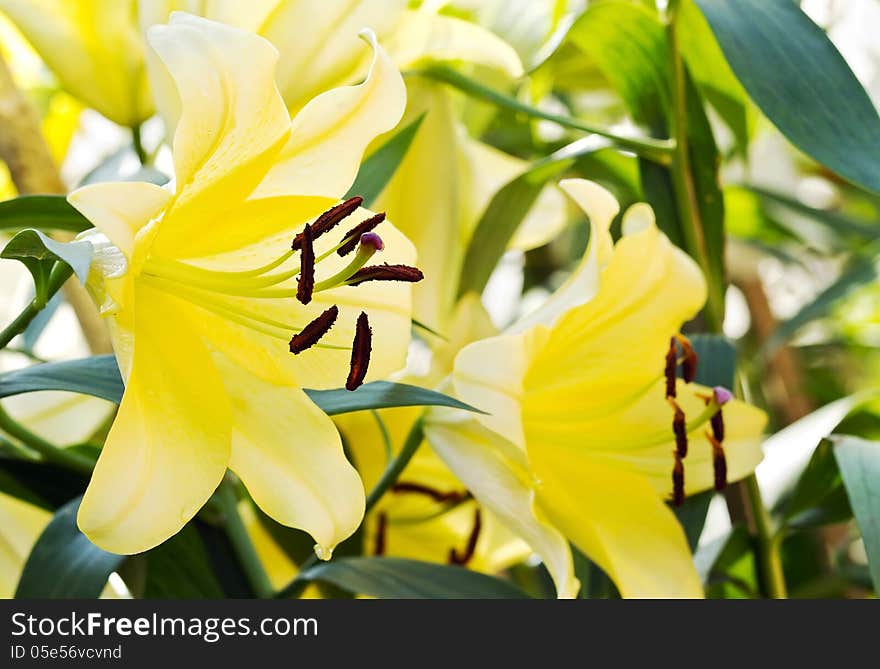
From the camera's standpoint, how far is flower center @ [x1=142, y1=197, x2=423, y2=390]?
0.38 m

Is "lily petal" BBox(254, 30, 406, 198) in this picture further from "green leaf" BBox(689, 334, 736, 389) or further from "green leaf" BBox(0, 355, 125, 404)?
"green leaf" BBox(689, 334, 736, 389)

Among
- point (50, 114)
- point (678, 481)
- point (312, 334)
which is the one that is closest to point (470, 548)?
point (678, 481)

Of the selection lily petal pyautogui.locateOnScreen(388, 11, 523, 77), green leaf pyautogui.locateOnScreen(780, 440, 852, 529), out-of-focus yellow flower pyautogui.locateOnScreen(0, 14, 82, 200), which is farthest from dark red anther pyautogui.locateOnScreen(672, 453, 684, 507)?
out-of-focus yellow flower pyautogui.locateOnScreen(0, 14, 82, 200)

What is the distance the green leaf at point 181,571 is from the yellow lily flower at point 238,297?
0.15 metres

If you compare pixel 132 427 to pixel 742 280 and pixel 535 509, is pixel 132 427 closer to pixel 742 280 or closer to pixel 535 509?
pixel 535 509

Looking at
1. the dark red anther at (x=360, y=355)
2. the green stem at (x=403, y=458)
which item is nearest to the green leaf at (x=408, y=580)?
the green stem at (x=403, y=458)

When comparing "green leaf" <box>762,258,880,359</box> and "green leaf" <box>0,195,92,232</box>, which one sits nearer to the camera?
"green leaf" <box>0,195,92,232</box>

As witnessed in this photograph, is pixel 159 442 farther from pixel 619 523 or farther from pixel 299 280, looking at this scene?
pixel 619 523

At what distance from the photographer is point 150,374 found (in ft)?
1.28

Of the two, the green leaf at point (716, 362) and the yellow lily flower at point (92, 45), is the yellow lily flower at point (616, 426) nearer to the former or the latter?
the green leaf at point (716, 362)

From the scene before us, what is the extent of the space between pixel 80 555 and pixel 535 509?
0.66 ft

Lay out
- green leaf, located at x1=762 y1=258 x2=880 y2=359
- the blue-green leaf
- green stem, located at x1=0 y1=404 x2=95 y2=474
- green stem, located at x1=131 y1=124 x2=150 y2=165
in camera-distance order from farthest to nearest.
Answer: green leaf, located at x1=762 y1=258 x2=880 y2=359 < green stem, located at x1=131 y1=124 x2=150 y2=165 < green stem, located at x1=0 y1=404 x2=95 y2=474 < the blue-green leaf

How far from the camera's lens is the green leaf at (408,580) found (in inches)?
19.4

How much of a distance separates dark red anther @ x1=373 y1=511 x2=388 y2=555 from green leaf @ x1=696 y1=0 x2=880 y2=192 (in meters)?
0.30
